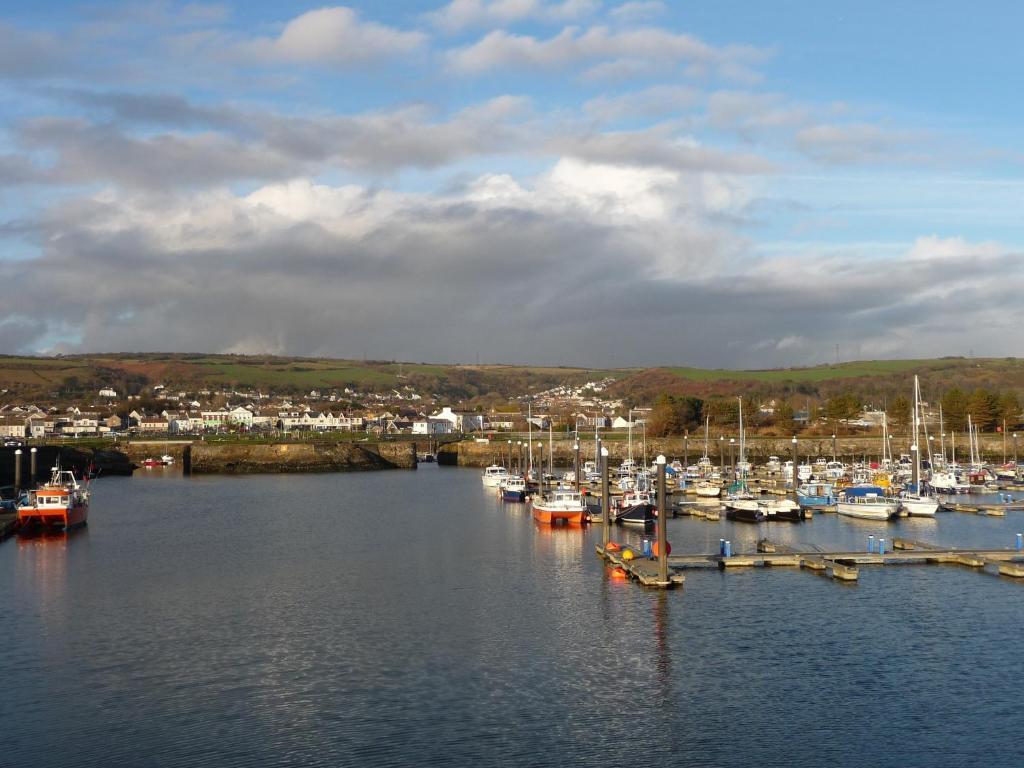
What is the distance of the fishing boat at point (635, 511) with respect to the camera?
2029 inches

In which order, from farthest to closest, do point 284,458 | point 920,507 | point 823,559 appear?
point 284,458 → point 920,507 → point 823,559

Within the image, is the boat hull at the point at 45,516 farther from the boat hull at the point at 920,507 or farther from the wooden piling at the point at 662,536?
the boat hull at the point at 920,507

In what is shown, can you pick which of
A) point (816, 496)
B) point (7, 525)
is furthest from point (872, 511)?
point (7, 525)

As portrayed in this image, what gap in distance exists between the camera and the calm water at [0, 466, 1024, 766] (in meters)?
19.3

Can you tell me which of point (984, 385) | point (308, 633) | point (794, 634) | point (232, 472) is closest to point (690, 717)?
point (794, 634)

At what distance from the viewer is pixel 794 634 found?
90.0 ft

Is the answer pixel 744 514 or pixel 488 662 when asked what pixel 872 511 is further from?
pixel 488 662

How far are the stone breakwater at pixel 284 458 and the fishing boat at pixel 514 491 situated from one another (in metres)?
44.0

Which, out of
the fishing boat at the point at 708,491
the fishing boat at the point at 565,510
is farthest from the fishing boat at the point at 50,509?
the fishing boat at the point at 708,491

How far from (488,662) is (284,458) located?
3621 inches

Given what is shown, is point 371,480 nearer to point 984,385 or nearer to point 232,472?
point 232,472

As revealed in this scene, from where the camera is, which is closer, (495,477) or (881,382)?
(495,477)

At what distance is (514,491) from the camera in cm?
6981

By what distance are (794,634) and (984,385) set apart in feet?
505
